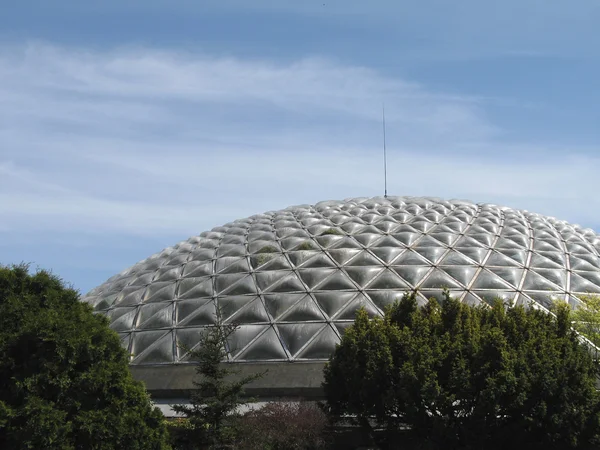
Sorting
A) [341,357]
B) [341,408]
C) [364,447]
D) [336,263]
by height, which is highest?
[336,263]

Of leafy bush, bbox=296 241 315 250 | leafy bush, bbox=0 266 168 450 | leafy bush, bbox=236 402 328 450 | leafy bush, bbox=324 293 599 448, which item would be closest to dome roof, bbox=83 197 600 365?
leafy bush, bbox=296 241 315 250

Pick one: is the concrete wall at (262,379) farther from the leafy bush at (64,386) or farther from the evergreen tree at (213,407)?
→ the leafy bush at (64,386)

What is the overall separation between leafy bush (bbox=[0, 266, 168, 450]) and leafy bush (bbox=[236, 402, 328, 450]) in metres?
2.53

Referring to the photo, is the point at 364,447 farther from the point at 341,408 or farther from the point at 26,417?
the point at 26,417

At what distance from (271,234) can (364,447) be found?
1635 cm

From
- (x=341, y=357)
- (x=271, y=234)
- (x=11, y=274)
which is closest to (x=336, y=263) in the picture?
(x=271, y=234)

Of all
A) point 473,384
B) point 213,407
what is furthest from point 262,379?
point 473,384

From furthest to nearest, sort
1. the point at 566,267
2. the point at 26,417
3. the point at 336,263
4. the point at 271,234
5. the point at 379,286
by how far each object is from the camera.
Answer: the point at 271,234 → the point at 566,267 → the point at 336,263 → the point at 379,286 → the point at 26,417

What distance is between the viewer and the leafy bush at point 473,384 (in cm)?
1806

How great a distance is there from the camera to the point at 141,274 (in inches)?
1405

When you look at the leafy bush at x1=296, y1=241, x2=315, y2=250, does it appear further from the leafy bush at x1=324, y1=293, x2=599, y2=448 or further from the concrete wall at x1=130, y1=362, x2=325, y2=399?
the leafy bush at x1=324, y1=293, x2=599, y2=448

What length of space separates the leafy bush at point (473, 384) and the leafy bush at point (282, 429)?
1.11 m

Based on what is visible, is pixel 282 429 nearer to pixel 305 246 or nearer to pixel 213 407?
pixel 213 407

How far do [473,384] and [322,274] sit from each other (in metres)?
12.0
